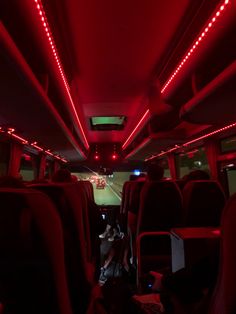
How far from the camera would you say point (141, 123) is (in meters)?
6.82

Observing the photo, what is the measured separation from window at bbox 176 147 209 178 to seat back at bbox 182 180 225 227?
368 centimetres

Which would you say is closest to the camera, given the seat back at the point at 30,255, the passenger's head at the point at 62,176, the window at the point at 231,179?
the seat back at the point at 30,255

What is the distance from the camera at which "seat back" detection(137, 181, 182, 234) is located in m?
3.68

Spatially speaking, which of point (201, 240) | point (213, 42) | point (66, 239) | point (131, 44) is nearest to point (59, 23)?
point (131, 44)

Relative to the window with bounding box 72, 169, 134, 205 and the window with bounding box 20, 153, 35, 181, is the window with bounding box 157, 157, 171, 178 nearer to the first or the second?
the window with bounding box 72, 169, 134, 205

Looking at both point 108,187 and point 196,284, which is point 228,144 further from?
point 196,284

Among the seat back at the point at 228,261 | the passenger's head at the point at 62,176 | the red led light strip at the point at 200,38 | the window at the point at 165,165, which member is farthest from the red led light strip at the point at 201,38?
the window at the point at 165,165

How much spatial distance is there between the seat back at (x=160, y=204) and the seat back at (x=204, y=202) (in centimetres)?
17

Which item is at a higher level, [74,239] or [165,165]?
[165,165]

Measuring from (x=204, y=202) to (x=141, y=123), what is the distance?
3.66 m

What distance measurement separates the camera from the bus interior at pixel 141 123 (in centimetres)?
Result: 138

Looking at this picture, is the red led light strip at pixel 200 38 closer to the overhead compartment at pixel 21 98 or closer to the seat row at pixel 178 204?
the seat row at pixel 178 204

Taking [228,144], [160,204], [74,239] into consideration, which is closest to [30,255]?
[74,239]

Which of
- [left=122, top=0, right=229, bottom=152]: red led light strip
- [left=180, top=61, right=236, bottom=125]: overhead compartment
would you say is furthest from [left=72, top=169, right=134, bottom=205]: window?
[left=122, top=0, right=229, bottom=152]: red led light strip
